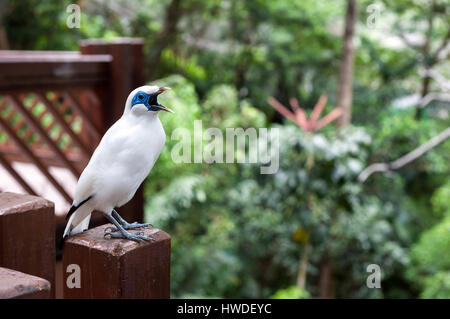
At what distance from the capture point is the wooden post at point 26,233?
0.50m

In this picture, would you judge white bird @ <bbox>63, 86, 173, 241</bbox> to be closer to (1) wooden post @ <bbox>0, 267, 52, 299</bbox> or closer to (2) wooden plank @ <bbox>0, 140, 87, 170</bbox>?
(1) wooden post @ <bbox>0, 267, 52, 299</bbox>

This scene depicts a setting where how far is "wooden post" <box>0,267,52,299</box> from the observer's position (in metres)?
0.37

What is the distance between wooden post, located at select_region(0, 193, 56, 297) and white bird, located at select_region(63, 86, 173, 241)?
0.08 metres

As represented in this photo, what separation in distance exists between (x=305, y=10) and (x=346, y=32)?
→ 112 centimetres

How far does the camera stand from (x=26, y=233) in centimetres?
51

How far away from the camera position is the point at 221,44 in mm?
5523

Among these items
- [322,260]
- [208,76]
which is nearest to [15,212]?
[322,260]

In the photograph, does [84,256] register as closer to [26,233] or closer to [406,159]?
[26,233]

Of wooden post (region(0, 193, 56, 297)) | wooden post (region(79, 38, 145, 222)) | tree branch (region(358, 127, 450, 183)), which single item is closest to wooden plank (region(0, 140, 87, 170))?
wooden post (region(79, 38, 145, 222))

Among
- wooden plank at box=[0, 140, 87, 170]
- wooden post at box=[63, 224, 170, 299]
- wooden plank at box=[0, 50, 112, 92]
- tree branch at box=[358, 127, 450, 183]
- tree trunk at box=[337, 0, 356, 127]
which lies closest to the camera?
wooden post at box=[63, 224, 170, 299]

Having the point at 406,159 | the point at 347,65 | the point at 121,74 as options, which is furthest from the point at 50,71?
the point at 347,65

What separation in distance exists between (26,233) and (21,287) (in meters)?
0.15

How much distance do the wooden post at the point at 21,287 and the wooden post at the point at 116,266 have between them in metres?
0.09

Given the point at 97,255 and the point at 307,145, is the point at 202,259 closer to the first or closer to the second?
the point at 307,145
